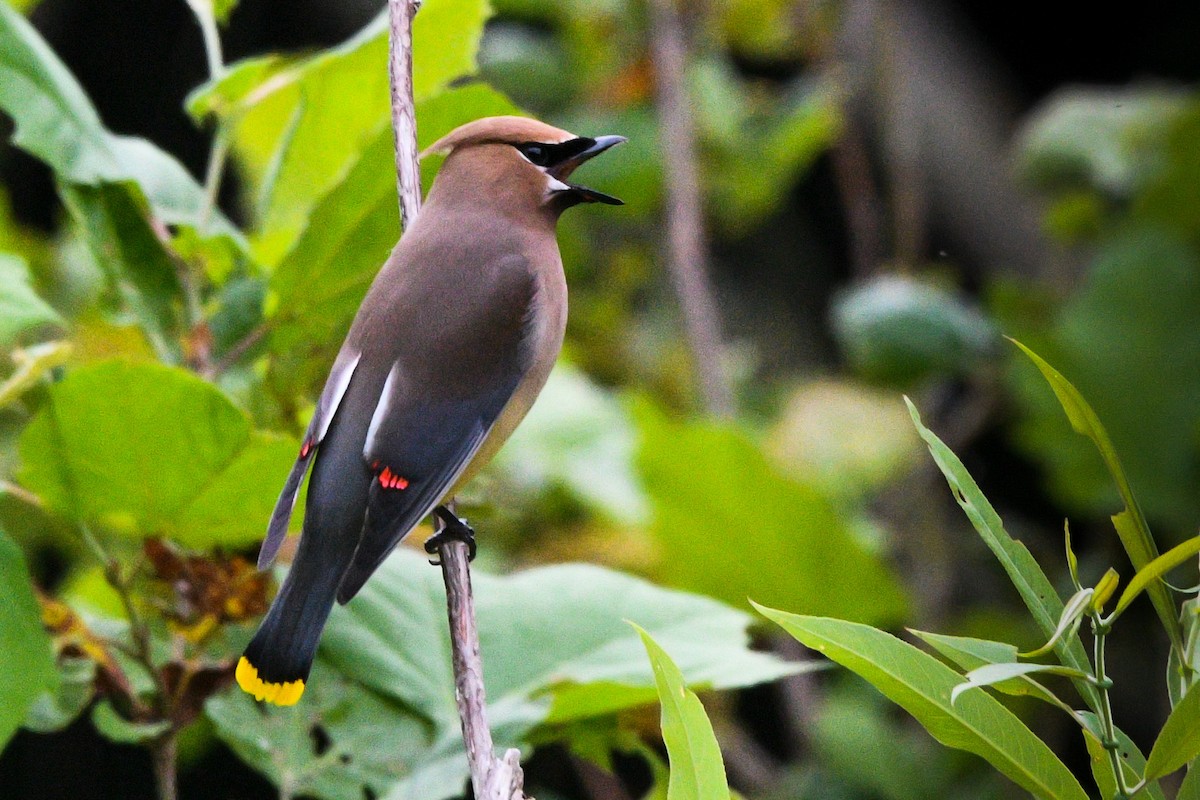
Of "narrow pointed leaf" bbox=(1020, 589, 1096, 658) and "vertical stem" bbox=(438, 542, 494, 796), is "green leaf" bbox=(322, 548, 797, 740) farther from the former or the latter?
"narrow pointed leaf" bbox=(1020, 589, 1096, 658)

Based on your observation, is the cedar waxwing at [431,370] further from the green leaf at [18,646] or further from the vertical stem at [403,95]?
the green leaf at [18,646]

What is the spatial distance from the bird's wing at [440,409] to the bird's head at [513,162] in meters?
0.08

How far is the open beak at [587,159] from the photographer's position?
3.84 feet

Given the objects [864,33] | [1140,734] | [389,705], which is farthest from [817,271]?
[389,705]

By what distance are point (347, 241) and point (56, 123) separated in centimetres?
29

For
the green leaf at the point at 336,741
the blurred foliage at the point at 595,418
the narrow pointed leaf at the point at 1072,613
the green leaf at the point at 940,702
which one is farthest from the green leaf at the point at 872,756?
the narrow pointed leaf at the point at 1072,613

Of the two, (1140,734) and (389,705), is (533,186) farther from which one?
(1140,734)

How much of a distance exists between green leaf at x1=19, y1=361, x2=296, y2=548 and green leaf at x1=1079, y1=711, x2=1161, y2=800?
27.8 inches

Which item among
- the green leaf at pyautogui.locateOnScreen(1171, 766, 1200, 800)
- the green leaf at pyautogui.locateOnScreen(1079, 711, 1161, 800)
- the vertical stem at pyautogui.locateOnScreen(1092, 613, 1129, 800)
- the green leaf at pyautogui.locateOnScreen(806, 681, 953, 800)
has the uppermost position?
the vertical stem at pyautogui.locateOnScreen(1092, 613, 1129, 800)

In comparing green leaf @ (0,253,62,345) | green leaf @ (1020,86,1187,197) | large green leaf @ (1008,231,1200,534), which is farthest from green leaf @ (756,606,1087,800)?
green leaf @ (1020,86,1187,197)

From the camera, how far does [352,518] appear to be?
1.16m

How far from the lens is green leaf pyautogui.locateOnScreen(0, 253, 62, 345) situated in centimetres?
126

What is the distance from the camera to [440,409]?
1213 millimetres

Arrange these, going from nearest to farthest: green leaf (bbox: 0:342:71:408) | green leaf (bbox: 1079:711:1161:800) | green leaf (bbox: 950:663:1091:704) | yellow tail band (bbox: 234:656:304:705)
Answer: green leaf (bbox: 950:663:1091:704) < green leaf (bbox: 1079:711:1161:800) < yellow tail band (bbox: 234:656:304:705) < green leaf (bbox: 0:342:71:408)
